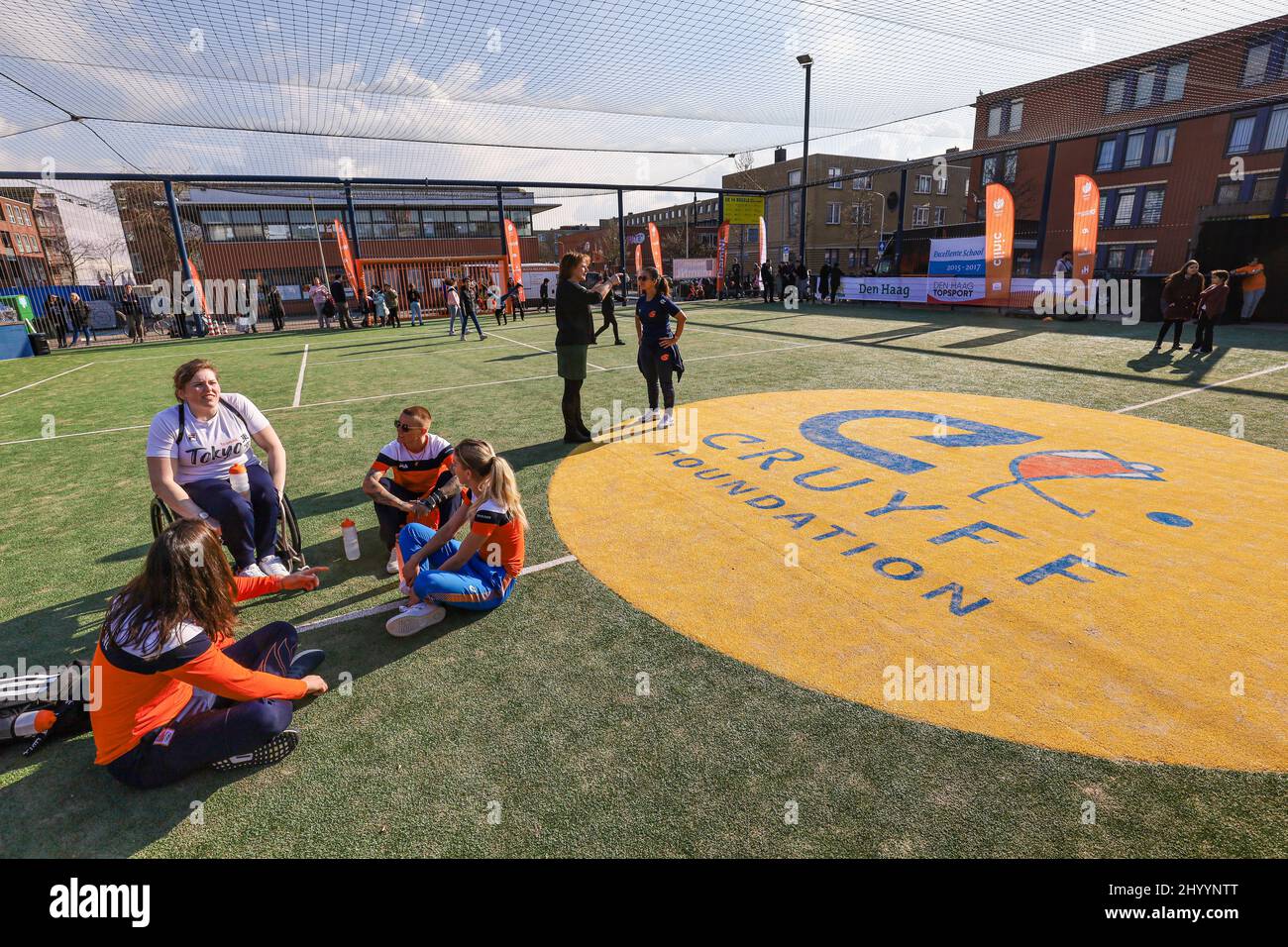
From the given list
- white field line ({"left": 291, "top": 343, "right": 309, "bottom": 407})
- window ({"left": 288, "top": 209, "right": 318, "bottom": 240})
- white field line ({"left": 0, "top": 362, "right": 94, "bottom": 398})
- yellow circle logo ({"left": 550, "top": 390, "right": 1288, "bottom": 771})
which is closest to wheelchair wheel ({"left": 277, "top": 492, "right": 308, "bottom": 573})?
yellow circle logo ({"left": 550, "top": 390, "right": 1288, "bottom": 771})

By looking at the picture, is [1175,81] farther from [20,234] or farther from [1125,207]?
[20,234]

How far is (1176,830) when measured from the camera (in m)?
2.54

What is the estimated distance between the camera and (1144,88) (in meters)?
36.8

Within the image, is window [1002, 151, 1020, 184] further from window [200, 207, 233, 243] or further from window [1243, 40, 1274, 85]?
window [200, 207, 233, 243]

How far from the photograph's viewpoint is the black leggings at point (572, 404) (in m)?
8.16

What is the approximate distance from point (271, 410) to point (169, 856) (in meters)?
10.1

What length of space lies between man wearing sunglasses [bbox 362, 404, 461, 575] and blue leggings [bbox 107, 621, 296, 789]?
191 cm

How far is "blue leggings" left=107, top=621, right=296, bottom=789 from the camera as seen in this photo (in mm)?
→ 2861

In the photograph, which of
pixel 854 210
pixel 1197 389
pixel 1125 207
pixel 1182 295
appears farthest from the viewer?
pixel 854 210

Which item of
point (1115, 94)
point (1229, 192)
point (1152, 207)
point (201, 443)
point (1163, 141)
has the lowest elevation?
point (201, 443)

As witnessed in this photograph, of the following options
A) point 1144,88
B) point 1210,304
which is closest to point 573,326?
point 1210,304

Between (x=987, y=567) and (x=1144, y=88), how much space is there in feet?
159
